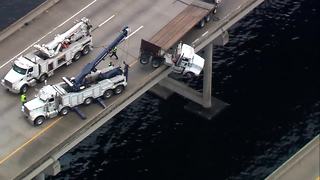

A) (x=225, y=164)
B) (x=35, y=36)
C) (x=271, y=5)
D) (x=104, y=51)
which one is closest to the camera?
(x=104, y=51)

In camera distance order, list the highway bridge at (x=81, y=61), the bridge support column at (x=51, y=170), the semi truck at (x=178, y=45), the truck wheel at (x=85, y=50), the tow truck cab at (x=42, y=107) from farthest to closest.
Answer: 1. the truck wheel at (x=85, y=50)
2. the semi truck at (x=178, y=45)
3. the tow truck cab at (x=42, y=107)
4. the highway bridge at (x=81, y=61)
5. the bridge support column at (x=51, y=170)

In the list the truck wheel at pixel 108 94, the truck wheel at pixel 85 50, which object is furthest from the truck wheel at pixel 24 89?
the truck wheel at pixel 108 94

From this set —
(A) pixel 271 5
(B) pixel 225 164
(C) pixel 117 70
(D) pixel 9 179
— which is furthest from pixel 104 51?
(A) pixel 271 5

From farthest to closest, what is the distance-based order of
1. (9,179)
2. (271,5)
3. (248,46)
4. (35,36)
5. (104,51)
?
1. (271,5)
2. (248,46)
3. (35,36)
4. (104,51)
5. (9,179)

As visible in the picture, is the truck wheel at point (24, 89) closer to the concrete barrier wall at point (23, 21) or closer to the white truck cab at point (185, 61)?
Answer: the concrete barrier wall at point (23, 21)

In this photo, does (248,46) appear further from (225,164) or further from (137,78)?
(137,78)

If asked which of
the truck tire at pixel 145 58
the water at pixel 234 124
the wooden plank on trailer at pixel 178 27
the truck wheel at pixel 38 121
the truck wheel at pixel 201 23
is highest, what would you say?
the wooden plank on trailer at pixel 178 27

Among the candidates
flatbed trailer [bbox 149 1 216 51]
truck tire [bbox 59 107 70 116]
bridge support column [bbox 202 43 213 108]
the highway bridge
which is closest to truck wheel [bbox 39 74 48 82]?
the highway bridge
